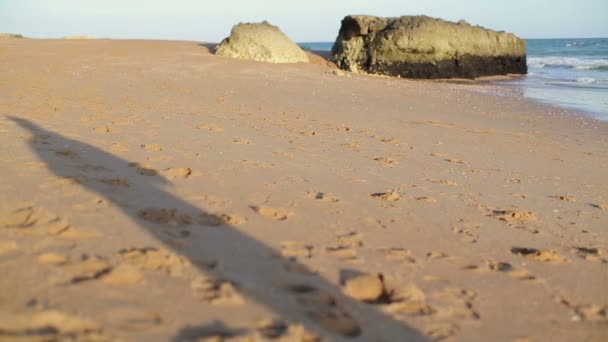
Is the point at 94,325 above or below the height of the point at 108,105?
below

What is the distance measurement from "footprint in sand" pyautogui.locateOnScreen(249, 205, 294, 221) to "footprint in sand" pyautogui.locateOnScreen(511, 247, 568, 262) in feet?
4.72

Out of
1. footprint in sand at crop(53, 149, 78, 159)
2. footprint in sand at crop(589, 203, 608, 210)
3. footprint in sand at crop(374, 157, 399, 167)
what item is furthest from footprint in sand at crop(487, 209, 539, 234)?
footprint in sand at crop(53, 149, 78, 159)

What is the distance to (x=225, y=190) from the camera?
11.3 ft

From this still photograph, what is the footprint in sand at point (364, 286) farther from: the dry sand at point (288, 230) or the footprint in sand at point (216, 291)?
the footprint in sand at point (216, 291)

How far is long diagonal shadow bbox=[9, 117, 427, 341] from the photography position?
6.43 feet

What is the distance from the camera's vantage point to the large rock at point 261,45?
1494cm

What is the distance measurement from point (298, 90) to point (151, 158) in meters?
5.99

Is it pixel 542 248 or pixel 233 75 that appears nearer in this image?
pixel 542 248

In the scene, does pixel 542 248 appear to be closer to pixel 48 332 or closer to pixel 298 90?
pixel 48 332

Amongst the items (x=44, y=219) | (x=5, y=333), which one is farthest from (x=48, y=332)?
(x=44, y=219)

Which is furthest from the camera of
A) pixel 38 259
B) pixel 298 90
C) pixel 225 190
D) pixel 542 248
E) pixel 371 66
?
pixel 371 66

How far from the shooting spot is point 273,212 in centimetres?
310

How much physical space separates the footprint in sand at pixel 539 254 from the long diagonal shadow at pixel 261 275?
1.23 meters

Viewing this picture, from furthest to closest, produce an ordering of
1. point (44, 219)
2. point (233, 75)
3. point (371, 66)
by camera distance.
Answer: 1. point (371, 66)
2. point (233, 75)
3. point (44, 219)
